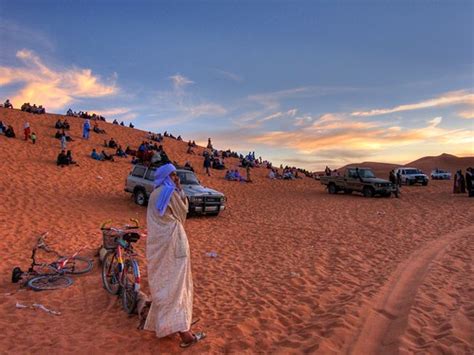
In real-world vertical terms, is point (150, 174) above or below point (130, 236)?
above

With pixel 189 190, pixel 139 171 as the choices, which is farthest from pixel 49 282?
pixel 139 171

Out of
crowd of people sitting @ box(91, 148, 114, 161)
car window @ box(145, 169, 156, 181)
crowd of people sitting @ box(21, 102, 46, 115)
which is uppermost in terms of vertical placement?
crowd of people sitting @ box(21, 102, 46, 115)

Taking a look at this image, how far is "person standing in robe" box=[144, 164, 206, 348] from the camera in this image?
443 centimetres

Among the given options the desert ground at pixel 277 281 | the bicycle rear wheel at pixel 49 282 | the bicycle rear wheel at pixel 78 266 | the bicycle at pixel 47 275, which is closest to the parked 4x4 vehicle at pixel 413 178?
the desert ground at pixel 277 281

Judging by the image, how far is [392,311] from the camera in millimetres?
5645

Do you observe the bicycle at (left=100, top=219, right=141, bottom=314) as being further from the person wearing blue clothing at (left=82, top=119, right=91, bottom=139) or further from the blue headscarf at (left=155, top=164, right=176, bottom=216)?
the person wearing blue clothing at (left=82, top=119, right=91, bottom=139)

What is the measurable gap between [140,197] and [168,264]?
1260cm

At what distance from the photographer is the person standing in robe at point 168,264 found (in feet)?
14.5

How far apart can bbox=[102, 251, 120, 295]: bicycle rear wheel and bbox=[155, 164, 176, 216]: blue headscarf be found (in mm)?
2129

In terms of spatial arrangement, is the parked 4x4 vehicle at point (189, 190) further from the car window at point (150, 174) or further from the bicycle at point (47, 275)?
the bicycle at point (47, 275)

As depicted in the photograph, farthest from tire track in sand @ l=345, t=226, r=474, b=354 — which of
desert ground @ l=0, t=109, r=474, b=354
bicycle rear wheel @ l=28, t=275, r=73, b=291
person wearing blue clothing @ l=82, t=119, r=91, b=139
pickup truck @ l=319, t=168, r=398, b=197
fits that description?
person wearing blue clothing @ l=82, t=119, r=91, b=139

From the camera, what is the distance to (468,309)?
5.56 m

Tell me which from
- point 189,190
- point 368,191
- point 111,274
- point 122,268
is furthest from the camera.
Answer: point 368,191

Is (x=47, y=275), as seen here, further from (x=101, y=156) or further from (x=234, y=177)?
(x=234, y=177)
